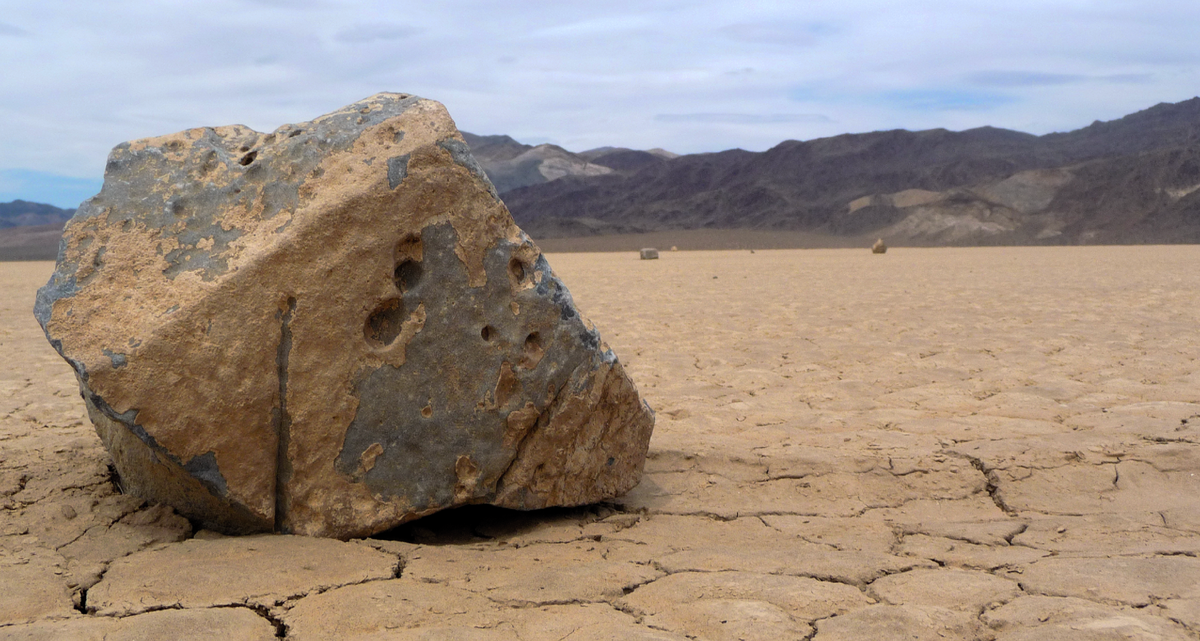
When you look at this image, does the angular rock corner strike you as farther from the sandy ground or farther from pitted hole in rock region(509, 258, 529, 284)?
the sandy ground

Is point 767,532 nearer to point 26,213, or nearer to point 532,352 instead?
point 532,352

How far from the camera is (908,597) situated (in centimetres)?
223

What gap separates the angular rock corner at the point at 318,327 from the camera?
2457 mm

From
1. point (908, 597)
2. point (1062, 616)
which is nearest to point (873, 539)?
point (908, 597)

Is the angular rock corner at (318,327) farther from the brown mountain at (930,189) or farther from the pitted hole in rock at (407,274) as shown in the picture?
the brown mountain at (930,189)

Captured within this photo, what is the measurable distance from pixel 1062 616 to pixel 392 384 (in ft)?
5.80

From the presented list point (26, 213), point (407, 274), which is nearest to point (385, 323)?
point (407, 274)

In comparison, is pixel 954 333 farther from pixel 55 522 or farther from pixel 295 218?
pixel 55 522

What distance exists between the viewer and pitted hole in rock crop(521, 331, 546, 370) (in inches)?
110

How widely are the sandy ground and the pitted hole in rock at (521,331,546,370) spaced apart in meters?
0.54

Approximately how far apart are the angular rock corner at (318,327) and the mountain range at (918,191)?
123ft

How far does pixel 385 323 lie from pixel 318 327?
0.20 metres

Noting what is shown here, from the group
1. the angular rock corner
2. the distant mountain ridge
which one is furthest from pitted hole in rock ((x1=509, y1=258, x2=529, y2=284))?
the distant mountain ridge

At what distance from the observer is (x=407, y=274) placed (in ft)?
8.87
